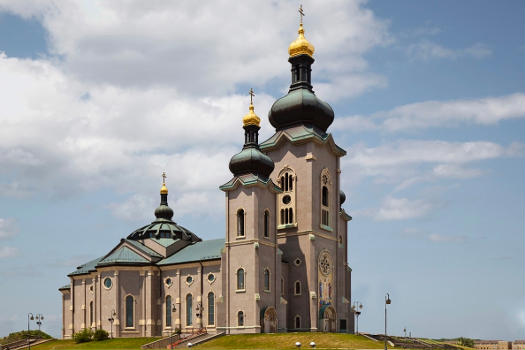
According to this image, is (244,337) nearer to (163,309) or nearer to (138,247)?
(163,309)

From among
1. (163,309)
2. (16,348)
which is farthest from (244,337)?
(16,348)

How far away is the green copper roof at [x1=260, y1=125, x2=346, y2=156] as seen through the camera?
76.0 meters

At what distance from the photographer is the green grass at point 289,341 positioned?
59656 millimetres

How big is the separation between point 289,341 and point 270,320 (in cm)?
825

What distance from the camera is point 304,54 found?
8044cm

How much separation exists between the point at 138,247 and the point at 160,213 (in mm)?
12468

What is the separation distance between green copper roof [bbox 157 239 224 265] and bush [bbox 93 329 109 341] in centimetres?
990

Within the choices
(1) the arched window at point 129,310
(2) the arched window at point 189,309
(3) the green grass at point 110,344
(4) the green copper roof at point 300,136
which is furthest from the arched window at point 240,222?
(1) the arched window at point 129,310

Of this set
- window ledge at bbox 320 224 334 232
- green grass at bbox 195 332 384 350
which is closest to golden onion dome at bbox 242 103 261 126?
window ledge at bbox 320 224 334 232

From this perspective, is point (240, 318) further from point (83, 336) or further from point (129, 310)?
point (83, 336)

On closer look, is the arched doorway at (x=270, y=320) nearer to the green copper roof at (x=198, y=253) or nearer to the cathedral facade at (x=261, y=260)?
the cathedral facade at (x=261, y=260)

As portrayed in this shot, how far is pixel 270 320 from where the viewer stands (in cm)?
6956

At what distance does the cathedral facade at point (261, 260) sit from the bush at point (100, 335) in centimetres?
116

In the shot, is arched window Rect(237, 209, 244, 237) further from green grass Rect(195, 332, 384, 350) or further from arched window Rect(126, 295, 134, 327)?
arched window Rect(126, 295, 134, 327)
